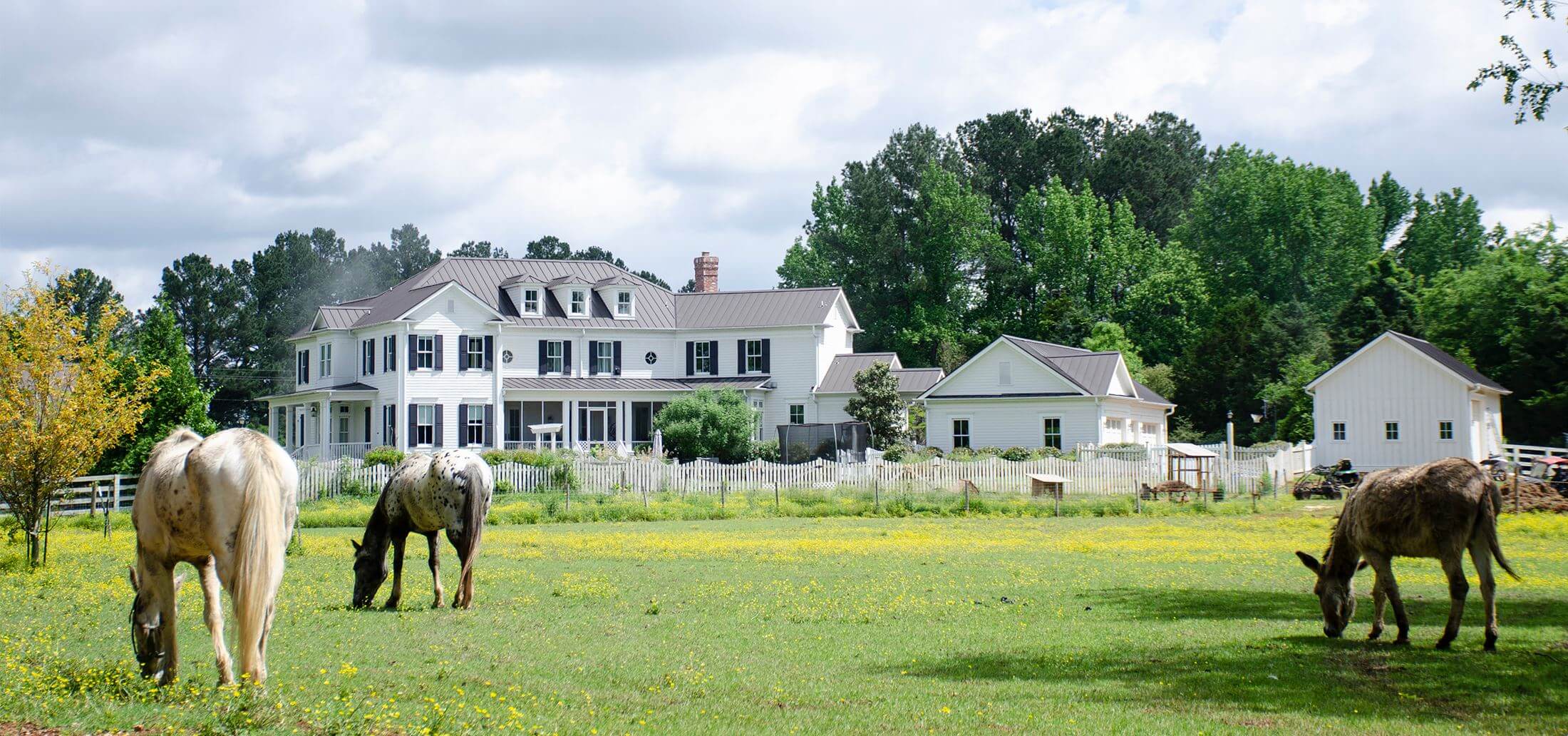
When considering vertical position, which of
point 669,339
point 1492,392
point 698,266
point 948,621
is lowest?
point 948,621

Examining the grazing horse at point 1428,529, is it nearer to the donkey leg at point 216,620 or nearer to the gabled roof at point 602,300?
the donkey leg at point 216,620

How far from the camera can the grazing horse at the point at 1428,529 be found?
37.8 ft

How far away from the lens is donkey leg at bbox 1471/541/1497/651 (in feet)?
37.4

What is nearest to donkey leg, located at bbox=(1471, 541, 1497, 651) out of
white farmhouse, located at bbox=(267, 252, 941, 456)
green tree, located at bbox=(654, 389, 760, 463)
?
green tree, located at bbox=(654, 389, 760, 463)

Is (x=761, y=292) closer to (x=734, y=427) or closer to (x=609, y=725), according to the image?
(x=734, y=427)

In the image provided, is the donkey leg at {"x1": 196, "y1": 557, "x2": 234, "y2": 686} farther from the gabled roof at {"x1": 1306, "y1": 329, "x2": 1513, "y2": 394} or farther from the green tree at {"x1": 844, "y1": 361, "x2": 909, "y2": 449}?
the gabled roof at {"x1": 1306, "y1": 329, "x2": 1513, "y2": 394}

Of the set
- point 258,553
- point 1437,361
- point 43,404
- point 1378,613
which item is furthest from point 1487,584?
point 1437,361

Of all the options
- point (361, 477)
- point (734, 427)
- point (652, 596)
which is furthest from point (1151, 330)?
point (652, 596)

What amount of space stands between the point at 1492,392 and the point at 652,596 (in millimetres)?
43325

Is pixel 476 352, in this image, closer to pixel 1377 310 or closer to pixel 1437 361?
pixel 1437 361

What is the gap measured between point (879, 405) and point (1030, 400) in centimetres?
643

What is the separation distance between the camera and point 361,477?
39312 millimetres

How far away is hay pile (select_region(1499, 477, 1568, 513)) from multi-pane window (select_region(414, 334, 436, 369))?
3956cm

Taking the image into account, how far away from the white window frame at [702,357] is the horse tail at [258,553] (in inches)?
2045
